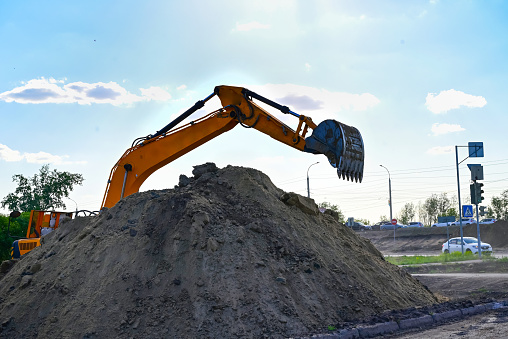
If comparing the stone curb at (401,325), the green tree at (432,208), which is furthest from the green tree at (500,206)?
the stone curb at (401,325)

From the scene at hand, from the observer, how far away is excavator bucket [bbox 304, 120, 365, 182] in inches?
467

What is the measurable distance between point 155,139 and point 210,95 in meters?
1.95

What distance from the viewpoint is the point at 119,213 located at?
11820 mm

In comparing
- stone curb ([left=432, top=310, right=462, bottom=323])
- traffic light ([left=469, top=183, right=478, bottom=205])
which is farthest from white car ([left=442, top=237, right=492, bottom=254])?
stone curb ([left=432, top=310, right=462, bottom=323])

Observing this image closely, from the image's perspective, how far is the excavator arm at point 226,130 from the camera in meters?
12.1

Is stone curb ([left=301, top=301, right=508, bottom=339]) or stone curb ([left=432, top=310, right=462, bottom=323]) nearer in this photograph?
stone curb ([left=301, top=301, right=508, bottom=339])

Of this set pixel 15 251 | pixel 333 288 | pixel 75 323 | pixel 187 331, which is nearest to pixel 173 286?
pixel 187 331

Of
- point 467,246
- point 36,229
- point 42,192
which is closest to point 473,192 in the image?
point 467,246

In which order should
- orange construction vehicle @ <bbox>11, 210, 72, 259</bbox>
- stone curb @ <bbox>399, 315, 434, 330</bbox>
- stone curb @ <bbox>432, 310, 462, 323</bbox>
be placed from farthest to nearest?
orange construction vehicle @ <bbox>11, 210, 72, 259</bbox>, stone curb @ <bbox>432, 310, 462, 323</bbox>, stone curb @ <bbox>399, 315, 434, 330</bbox>

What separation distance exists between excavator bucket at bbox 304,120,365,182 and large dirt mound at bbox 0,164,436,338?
1.36 meters

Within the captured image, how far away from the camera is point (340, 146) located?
11.9m

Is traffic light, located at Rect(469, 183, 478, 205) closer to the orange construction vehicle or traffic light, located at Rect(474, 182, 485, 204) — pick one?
traffic light, located at Rect(474, 182, 485, 204)

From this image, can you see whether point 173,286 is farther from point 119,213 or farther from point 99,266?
point 119,213

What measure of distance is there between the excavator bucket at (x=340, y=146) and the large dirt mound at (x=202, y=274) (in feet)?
4.45
